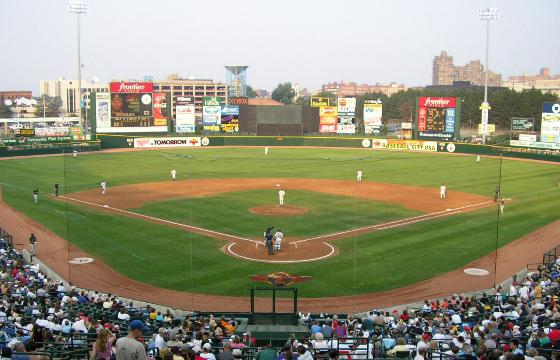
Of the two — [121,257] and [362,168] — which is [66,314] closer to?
[121,257]

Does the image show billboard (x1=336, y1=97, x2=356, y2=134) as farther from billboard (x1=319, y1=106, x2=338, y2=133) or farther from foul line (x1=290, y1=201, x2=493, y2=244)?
foul line (x1=290, y1=201, x2=493, y2=244)

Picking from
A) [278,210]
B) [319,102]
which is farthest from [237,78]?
[278,210]

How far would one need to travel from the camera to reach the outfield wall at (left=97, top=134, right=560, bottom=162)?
66.8 meters

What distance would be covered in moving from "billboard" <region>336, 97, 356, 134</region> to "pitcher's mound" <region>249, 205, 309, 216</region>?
52.2 metres

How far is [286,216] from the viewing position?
32.9m

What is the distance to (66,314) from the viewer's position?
14.9m

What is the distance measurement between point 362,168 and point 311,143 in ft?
87.3

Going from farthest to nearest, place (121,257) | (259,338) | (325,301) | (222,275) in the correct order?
(121,257) < (222,275) < (325,301) < (259,338)

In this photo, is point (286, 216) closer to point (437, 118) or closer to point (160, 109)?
point (437, 118)

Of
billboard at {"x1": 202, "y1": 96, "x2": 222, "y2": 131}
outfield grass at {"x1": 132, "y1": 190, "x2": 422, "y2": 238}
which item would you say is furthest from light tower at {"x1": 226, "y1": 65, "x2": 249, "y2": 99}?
outfield grass at {"x1": 132, "y1": 190, "x2": 422, "y2": 238}

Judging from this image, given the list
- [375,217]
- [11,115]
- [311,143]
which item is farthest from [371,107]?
[11,115]

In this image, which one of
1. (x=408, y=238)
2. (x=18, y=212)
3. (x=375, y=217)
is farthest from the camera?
(x=18, y=212)

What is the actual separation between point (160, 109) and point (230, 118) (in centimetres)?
1113

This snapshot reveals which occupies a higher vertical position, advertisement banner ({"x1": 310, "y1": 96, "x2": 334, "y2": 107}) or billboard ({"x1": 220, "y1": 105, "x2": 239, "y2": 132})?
advertisement banner ({"x1": 310, "y1": 96, "x2": 334, "y2": 107})
